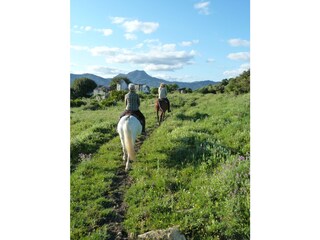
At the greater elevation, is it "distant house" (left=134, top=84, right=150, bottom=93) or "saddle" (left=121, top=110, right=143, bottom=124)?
"distant house" (left=134, top=84, right=150, bottom=93)

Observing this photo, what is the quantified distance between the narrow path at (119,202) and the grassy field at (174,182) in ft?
0.07

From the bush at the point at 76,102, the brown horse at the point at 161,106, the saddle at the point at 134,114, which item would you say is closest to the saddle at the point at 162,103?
the brown horse at the point at 161,106

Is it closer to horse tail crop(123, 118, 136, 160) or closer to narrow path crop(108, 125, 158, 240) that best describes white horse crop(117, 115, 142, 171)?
horse tail crop(123, 118, 136, 160)

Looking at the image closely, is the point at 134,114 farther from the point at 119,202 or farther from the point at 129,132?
the point at 119,202

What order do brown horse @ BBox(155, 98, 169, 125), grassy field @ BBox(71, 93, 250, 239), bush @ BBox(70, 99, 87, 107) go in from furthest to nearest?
brown horse @ BBox(155, 98, 169, 125) < bush @ BBox(70, 99, 87, 107) < grassy field @ BBox(71, 93, 250, 239)

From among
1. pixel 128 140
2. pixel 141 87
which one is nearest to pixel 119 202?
pixel 128 140

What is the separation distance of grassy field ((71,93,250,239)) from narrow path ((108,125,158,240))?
0.02m

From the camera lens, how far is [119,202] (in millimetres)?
7793

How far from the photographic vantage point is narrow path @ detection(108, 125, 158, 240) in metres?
6.76

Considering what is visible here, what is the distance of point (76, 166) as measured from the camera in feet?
31.8

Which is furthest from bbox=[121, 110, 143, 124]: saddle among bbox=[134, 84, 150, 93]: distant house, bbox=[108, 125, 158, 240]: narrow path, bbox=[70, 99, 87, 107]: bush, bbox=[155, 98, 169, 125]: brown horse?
bbox=[155, 98, 169, 125]: brown horse
